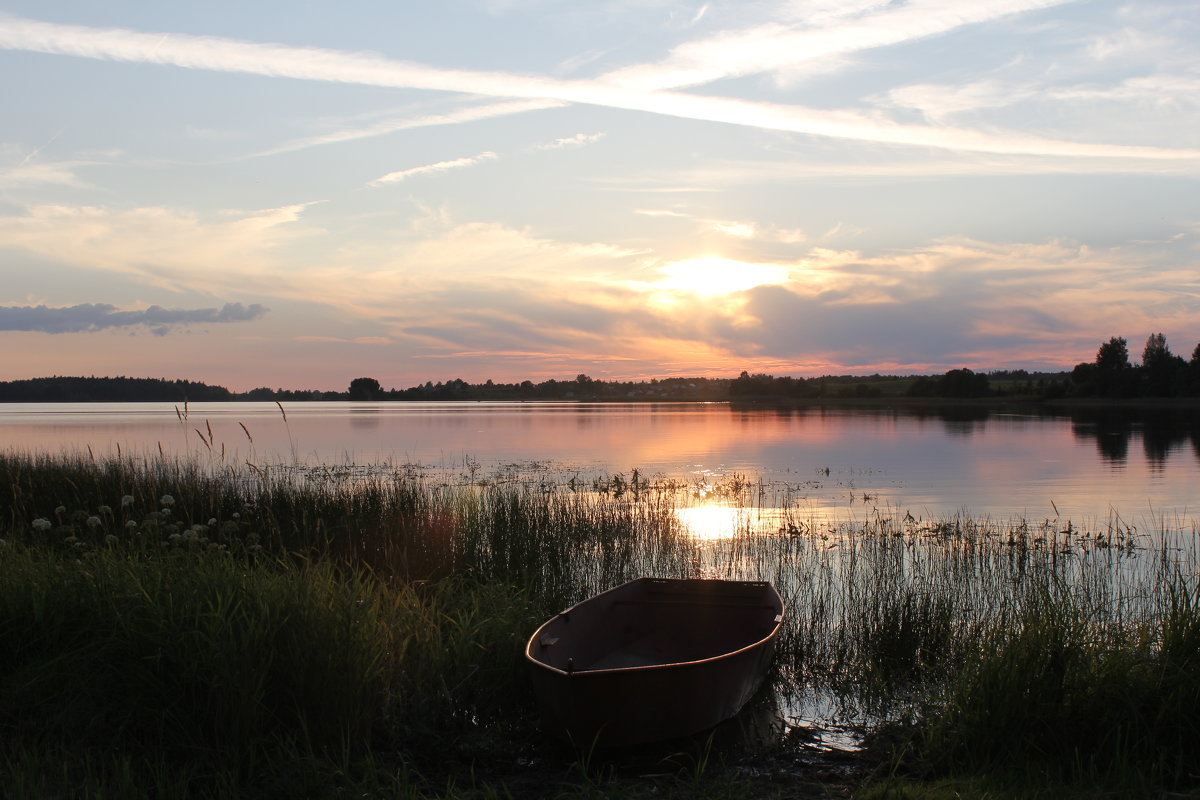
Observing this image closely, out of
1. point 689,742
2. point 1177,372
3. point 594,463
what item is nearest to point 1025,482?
point 594,463

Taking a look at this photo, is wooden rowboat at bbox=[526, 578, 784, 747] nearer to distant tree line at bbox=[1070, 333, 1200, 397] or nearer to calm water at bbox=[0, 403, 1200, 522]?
calm water at bbox=[0, 403, 1200, 522]

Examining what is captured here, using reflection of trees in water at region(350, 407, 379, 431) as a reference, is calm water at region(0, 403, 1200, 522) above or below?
below

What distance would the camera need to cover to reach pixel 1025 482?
24.5 m

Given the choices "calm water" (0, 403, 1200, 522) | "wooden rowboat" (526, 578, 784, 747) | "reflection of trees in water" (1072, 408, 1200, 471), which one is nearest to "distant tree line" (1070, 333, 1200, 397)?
"reflection of trees in water" (1072, 408, 1200, 471)

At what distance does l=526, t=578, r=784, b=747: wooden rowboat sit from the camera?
543 centimetres

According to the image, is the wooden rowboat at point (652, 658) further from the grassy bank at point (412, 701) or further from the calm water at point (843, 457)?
Answer: the calm water at point (843, 457)

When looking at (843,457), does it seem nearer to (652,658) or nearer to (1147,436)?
(1147,436)

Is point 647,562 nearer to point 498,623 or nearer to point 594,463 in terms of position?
point 498,623

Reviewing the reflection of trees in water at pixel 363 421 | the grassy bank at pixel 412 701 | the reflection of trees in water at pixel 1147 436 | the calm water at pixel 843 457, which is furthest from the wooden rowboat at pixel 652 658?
the reflection of trees in water at pixel 363 421

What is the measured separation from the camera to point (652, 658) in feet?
24.8

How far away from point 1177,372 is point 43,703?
10775 cm

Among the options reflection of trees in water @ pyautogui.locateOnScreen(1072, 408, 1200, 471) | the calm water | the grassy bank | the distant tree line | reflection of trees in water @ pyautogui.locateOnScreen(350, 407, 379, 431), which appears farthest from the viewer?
the distant tree line

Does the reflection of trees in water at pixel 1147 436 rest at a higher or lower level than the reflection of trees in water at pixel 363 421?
lower

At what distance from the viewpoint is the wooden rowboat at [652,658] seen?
5430mm
